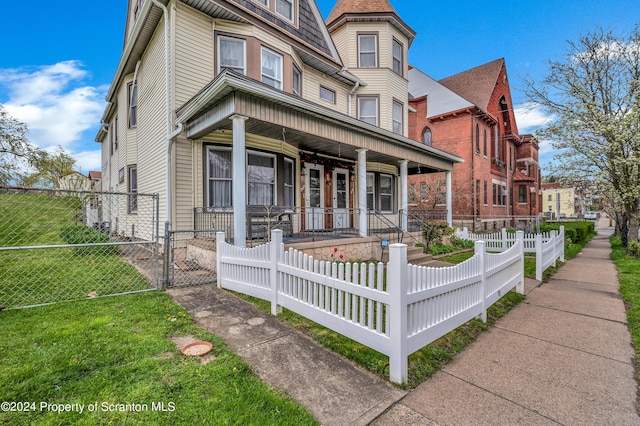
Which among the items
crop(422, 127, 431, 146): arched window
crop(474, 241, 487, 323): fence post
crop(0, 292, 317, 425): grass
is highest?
crop(422, 127, 431, 146): arched window

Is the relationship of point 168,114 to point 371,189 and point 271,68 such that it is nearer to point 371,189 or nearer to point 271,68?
point 271,68

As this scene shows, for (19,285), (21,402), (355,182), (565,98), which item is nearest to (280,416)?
(21,402)

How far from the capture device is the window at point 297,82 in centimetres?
1000

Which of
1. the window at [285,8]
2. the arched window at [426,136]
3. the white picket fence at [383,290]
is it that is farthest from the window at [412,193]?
the white picket fence at [383,290]

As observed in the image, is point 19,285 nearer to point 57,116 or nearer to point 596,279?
point 596,279

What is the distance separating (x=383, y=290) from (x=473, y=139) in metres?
17.5

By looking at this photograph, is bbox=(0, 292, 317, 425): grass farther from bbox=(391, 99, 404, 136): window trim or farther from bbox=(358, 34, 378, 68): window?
bbox=(358, 34, 378, 68): window

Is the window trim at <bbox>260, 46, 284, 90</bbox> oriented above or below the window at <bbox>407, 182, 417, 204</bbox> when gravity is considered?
above

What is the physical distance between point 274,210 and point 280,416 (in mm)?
6745

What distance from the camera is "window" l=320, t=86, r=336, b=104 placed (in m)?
11.5

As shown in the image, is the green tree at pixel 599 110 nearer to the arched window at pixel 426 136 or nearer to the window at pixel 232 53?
Result: the arched window at pixel 426 136

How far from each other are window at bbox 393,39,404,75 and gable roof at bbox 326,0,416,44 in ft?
2.00

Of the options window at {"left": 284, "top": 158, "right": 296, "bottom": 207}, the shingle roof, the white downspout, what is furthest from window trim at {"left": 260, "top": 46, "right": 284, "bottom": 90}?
the shingle roof

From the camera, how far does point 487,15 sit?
16.1 metres
